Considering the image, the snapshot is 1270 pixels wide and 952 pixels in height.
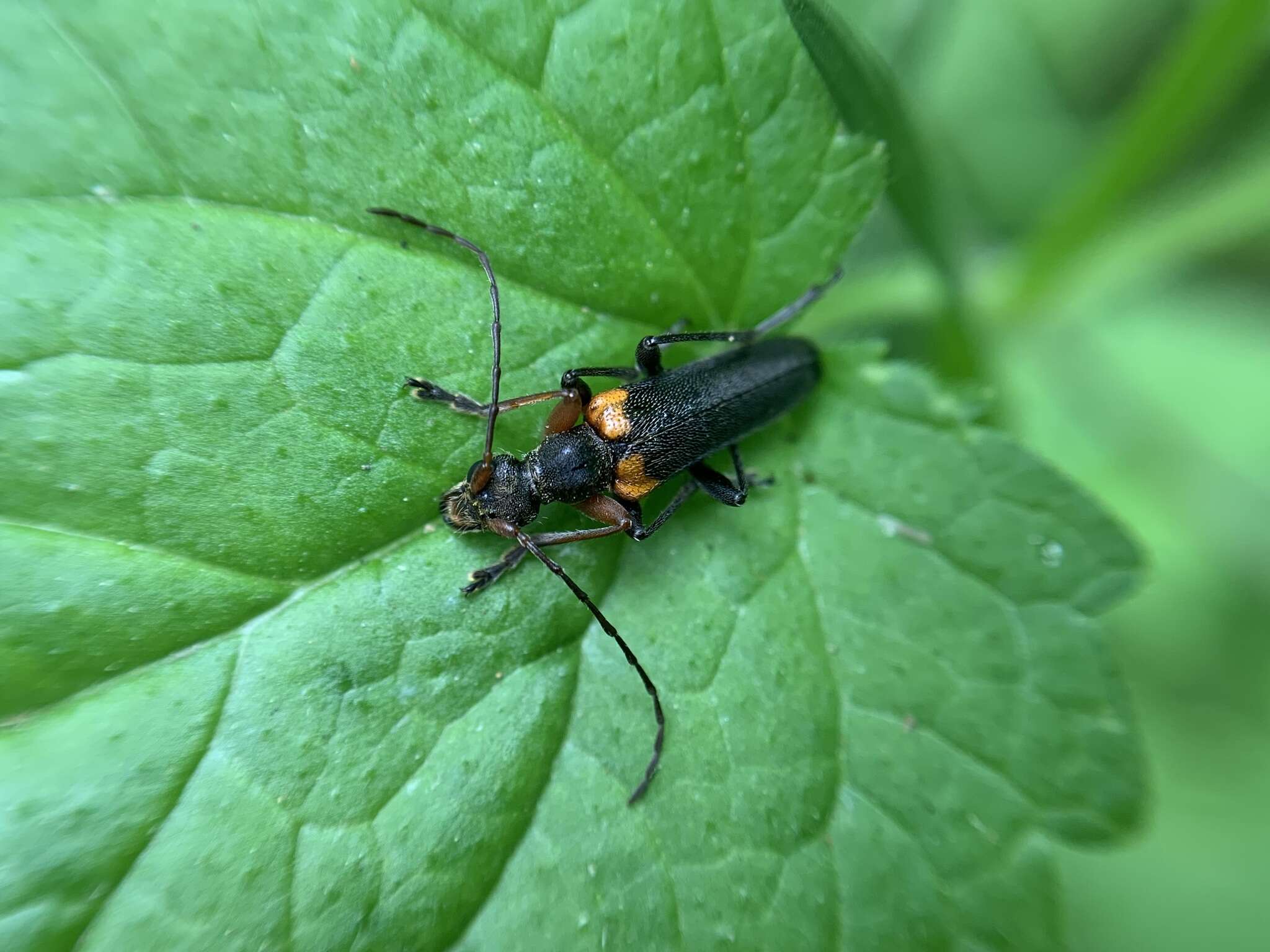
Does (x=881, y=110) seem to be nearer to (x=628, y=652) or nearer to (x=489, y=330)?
(x=489, y=330)

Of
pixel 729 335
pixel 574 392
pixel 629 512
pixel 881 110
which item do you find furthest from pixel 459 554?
pixel 881 110

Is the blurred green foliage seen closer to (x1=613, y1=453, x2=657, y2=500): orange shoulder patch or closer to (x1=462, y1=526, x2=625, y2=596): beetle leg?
(x1=613, y1=453, x2=657, y2=500): orange shoulder patch

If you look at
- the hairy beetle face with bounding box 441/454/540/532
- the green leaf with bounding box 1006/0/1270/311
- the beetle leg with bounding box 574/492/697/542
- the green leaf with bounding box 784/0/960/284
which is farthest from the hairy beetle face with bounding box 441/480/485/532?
the green leaf with bounding box 1006/0/1270/311

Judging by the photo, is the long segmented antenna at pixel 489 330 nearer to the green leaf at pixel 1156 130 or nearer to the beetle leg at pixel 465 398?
the beetle leg at pixel 465 398

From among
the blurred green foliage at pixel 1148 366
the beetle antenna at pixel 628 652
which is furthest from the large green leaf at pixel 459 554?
the blurred green foliage at pixel 1148 366

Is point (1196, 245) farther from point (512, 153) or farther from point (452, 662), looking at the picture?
point (452, 662)
